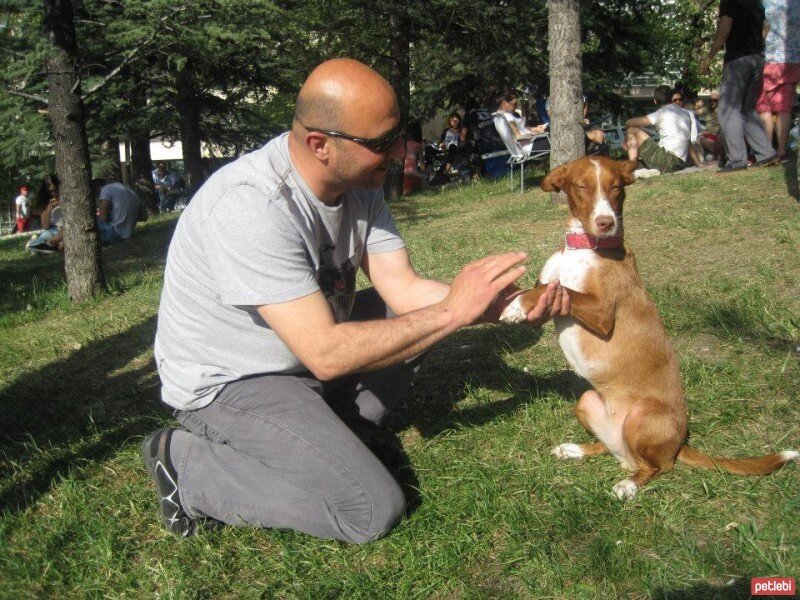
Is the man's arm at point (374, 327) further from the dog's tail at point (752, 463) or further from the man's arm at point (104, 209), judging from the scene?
the man's arm at point (104, 209)

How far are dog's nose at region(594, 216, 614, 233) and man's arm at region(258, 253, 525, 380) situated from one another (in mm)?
594

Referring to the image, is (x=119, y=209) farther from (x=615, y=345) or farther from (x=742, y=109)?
(x=615, y=345)

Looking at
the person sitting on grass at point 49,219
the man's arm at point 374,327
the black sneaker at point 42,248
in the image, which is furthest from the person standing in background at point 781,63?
the black sneaker at point 42,248

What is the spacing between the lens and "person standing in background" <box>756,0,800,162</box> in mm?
8258

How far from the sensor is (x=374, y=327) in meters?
2.74

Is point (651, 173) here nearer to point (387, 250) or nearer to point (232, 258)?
point (387, 250)

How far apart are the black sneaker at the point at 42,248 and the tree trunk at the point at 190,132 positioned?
2376 mm

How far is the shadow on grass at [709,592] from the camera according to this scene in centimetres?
237

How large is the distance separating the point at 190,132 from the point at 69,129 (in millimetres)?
5798

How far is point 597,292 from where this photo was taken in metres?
3.27

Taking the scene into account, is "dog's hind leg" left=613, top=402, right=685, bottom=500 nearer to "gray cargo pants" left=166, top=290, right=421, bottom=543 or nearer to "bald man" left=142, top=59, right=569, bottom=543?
"bald man" left=142, top=59, right=569, bottom=543

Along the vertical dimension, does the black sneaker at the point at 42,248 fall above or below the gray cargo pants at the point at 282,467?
below

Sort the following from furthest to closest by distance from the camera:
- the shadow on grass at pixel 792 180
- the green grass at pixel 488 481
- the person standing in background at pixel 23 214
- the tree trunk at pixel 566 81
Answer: the person standing in background at pixel 23 214
the tree trunk at pixel 566 81
the shadow on grass at pixel 792 180
the green grass at pixel 488 481

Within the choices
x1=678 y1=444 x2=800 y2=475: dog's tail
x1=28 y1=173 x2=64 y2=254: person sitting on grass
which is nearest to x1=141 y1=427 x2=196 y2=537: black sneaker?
x1=678 y1=444 x2=800 y2=475: dog's tail
